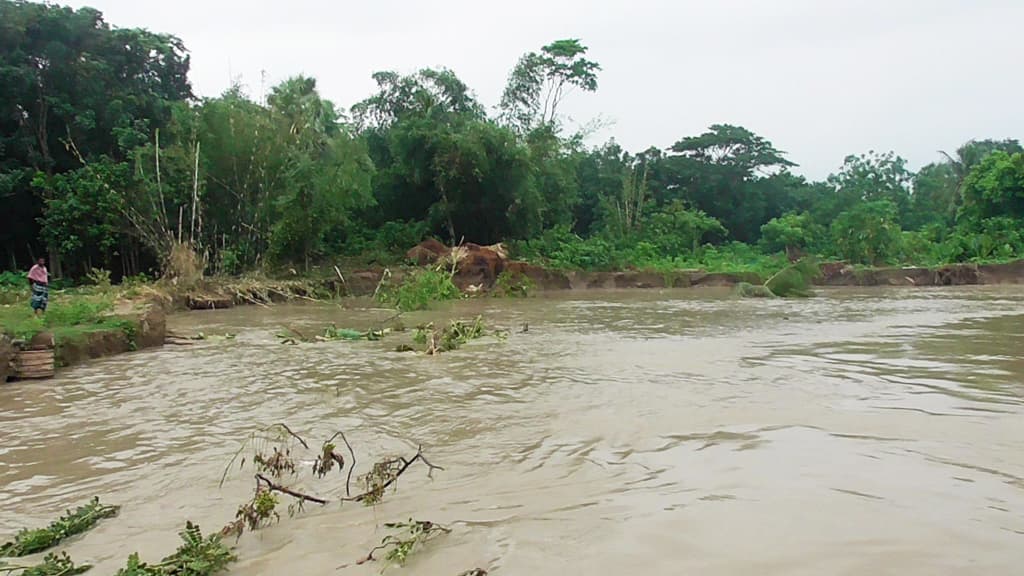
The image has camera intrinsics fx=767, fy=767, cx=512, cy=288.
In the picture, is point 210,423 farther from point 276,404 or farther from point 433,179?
point 433,179

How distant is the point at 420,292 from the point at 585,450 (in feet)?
38.5

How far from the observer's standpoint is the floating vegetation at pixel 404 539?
9.55 feet

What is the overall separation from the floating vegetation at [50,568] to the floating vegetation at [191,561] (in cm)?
18

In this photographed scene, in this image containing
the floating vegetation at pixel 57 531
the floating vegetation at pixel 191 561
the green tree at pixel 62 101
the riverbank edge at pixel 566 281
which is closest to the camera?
the floating vegetation at pixel 191 561

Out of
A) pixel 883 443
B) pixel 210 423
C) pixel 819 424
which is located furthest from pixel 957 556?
pixel 210 423

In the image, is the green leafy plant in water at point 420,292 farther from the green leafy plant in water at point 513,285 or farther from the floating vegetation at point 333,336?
the floating vegetation at point 333,336

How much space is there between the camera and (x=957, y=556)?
282cm

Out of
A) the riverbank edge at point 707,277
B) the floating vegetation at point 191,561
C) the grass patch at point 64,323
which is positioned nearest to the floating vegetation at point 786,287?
the riverbank edge at point 707,277

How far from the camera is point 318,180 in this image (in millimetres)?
20438

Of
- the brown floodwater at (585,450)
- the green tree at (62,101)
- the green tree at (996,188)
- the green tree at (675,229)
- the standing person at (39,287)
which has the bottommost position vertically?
the brown floodwater at (585,450)

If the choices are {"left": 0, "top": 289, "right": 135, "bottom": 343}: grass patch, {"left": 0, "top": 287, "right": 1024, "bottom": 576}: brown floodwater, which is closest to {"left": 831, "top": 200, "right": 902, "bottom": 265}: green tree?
{"left": 0, "top": 287, "right": 1024, "bottom": 576}: brown floodwater

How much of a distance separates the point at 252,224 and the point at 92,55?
21.9 ft

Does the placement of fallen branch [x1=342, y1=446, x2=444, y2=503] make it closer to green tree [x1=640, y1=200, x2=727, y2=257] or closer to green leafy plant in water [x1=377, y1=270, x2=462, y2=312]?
green leafy plant in water [x1=377, y1=270, x2=462, y2=312]

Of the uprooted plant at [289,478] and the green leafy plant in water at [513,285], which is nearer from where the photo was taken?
the uprooted plant at [289,478]
